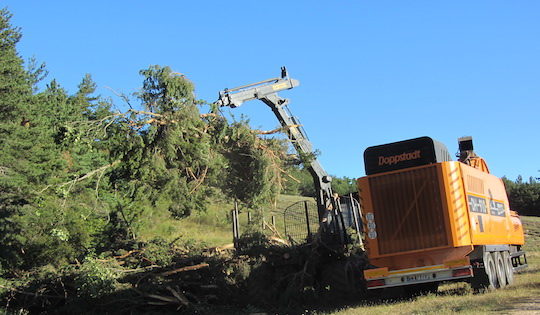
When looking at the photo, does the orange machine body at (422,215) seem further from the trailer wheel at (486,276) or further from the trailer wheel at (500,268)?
the trailer wheel at (500,268)

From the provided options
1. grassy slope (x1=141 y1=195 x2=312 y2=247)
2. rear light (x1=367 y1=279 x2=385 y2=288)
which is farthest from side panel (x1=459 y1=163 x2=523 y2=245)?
grassy slope (x1=141 y1=195 x2=312 y2=247)

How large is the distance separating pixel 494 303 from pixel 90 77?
49.9 meters

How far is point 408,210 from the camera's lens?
11.2 meters

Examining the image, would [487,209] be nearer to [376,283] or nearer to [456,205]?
[456,205]

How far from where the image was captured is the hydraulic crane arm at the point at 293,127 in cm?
1377

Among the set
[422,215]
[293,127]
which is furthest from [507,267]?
[293,127]

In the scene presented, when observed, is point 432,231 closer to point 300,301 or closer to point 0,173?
point 300,301

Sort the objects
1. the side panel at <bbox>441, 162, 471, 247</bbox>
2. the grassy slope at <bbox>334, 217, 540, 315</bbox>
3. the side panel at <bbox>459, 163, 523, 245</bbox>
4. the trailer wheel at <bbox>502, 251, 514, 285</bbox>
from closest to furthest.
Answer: the grassy slope at <bbox>334, 217, 540, 315</bbox>
the side panel at <bbox>441, 162, 471, 247</bbox>
the side panel at <bbox>459, 163, 523, 245</bbox>
the trailer wheel at <bbox>502, 251, 514, 285</bbox>

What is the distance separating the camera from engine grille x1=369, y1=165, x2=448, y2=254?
10953mm

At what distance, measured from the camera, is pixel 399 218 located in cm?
1130

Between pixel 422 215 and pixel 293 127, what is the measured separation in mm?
4379

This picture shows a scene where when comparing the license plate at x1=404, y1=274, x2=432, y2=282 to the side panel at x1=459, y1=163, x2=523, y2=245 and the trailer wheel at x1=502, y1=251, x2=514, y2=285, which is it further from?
the trailer wheel at x1=502, y1=251, x2=514, y2=285

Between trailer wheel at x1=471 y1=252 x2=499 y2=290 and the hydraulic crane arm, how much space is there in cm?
405

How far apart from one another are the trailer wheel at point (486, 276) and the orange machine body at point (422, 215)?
393 mm
